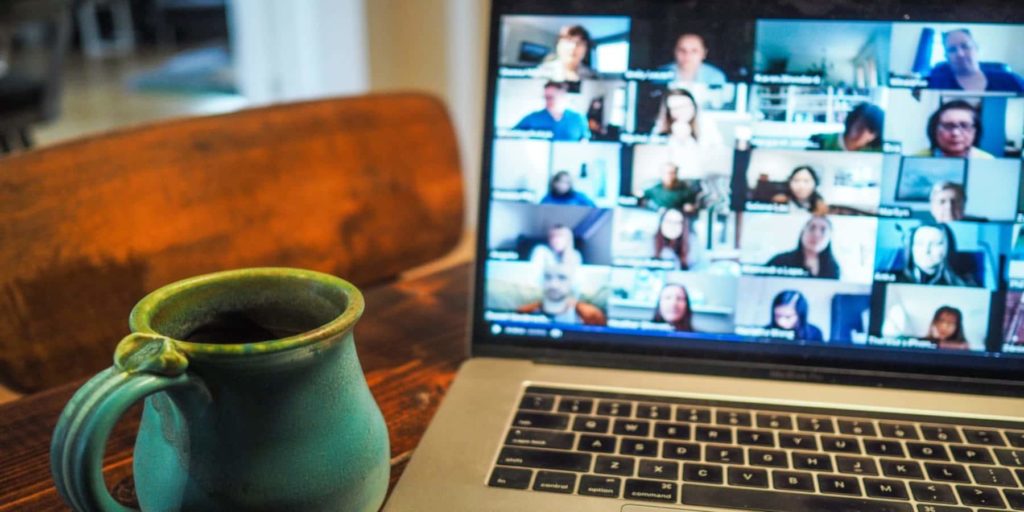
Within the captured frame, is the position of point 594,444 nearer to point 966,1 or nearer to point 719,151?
point 719,151

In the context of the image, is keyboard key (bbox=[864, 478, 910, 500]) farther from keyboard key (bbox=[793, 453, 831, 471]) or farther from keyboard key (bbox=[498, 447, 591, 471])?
keyboard key (bbox=[498, 447, 591, 471])

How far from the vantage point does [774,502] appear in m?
0.47

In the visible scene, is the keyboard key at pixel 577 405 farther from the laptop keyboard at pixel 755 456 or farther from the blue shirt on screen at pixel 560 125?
the blue shirt on screen at pixel 560 125

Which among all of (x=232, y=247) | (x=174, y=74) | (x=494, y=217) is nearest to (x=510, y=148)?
(x=494, y=217)

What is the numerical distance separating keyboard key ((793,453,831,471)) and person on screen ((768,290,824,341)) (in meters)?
0.11

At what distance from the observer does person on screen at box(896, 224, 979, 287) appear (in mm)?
579

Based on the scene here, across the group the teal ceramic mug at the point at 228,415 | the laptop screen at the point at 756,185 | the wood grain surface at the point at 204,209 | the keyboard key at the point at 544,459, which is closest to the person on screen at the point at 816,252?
the laptop screen at the point at 756,185

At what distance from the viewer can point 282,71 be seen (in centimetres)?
221

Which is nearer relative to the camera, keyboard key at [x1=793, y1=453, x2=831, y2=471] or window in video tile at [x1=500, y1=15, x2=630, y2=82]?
keyboard key at [x1=793, y1=453, x2=831, y2=471]

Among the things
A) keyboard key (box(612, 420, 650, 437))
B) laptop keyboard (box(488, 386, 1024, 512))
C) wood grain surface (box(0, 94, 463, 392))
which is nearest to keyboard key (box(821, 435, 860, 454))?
laptop keyboard (box(488, 386, 1024, 512))

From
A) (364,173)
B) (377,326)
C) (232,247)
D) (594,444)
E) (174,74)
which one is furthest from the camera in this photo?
(174,74)

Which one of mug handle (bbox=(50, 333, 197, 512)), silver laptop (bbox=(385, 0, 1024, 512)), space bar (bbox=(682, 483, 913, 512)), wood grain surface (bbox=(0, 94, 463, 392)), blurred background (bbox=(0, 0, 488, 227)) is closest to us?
mug handle (bbox=(50, 333, 197, 512))

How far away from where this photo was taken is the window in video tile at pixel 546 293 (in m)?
0.62

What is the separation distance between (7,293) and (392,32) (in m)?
1.47
